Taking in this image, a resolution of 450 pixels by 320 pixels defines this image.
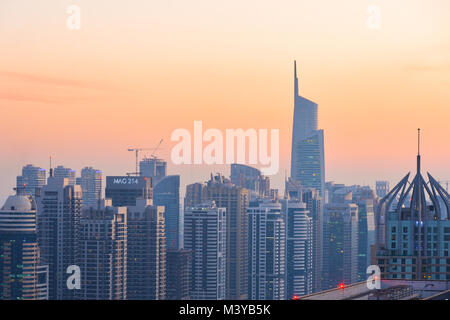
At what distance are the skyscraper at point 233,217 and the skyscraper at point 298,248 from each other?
3.47ft

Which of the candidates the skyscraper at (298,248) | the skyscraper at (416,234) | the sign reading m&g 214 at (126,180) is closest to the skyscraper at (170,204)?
the sign reading m&g 214 at (126,180)

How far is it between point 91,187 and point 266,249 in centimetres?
479

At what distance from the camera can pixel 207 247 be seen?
17.2m

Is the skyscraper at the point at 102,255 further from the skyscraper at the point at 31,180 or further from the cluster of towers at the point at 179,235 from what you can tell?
the skyscraper at the point at 31,180

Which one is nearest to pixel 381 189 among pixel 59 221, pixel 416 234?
pixel 416 234

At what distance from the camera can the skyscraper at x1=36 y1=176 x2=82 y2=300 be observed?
55.9 ft

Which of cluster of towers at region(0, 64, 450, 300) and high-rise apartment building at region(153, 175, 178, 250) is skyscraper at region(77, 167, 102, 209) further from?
high-rise apartment building at region(153, 175, 178, 250)

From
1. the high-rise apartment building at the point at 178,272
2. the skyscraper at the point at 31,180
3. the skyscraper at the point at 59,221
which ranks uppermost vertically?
the skyscraper at the point at 31,180

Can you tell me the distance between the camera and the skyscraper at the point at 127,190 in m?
18.4

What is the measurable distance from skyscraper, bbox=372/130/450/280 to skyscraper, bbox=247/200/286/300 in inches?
177

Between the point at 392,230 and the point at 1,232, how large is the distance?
9.33 m

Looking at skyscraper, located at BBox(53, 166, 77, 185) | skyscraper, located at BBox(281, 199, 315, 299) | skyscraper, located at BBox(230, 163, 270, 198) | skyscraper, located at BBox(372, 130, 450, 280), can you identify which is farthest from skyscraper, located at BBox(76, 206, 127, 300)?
skyscraper, located at BBox(372, 130, 450, 280)

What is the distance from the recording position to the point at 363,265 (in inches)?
654
